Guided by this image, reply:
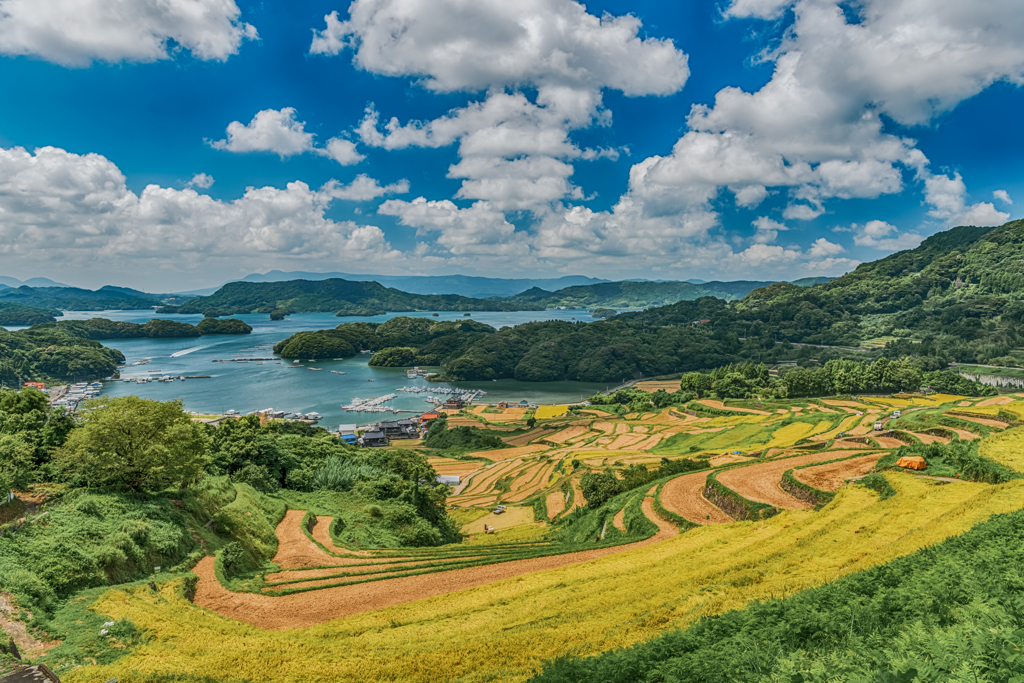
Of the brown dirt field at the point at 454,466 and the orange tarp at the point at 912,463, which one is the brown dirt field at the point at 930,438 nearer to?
the orange tarp at the point at 912,463

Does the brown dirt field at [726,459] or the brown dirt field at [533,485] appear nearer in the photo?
the brown dirt field at [726,459]

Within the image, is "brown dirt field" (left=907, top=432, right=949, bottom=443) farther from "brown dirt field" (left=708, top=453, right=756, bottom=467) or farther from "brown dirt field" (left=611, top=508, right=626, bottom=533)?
"brown dirt field" (left=611, top=508, right=626, bottom=533)

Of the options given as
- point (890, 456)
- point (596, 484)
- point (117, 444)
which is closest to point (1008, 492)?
point (890, 456)

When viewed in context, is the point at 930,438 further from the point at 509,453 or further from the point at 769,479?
the point at 509,453

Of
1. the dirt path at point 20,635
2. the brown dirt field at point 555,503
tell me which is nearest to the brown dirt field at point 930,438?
the brown dirt field at point 555,503

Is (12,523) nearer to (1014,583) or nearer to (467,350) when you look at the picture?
(1014,583)

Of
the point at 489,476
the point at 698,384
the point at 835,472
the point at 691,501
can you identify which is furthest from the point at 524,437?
the point at 835,472
